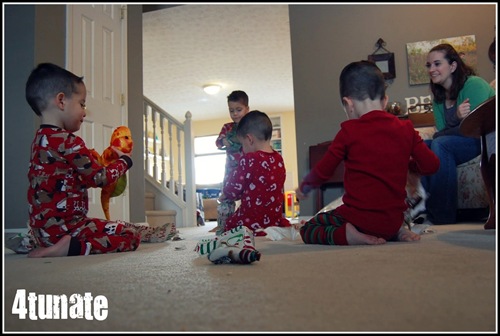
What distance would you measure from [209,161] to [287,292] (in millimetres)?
10061

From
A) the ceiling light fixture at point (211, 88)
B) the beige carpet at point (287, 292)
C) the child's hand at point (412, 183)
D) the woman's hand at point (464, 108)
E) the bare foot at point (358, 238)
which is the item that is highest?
the ceiling light fixture at point (211, 88)

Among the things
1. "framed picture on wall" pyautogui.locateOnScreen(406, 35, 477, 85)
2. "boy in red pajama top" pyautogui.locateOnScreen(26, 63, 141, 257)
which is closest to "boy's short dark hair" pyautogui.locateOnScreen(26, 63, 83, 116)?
"boy in red pajama top" pyautogui.locateOnScreen(26, 63, 141, 257)

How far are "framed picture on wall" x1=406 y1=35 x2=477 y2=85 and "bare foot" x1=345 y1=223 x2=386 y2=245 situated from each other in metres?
2.74

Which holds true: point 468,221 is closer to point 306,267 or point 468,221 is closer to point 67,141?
point 306,267

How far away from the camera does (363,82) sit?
1557 mm

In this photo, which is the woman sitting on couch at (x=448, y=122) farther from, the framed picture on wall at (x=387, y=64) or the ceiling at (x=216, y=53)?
the ceiling at (x=216, y=53)

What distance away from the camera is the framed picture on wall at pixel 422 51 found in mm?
3711

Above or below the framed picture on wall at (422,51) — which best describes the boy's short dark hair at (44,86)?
below

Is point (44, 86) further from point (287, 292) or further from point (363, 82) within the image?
point (287, 292)

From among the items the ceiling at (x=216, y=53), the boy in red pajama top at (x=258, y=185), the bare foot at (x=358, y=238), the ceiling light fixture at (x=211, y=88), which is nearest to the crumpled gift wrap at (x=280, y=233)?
the boy in red pajama top at (x=258, y=185)

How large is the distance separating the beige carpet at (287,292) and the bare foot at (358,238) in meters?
0.27

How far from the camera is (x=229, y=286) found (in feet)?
2.65

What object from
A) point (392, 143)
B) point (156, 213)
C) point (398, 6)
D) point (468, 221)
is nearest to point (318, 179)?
point (392, 143)

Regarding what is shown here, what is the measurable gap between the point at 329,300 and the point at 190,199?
4.62 m
